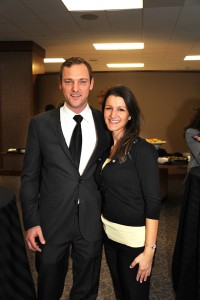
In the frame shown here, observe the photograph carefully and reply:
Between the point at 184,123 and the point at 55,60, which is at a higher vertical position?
the point at 55,60

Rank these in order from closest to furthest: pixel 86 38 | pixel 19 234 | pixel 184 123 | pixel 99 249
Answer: pixel 19 234 → pixel 99 249 → pixel 86 38 → pixel 184 123

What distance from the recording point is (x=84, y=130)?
1.82 meters

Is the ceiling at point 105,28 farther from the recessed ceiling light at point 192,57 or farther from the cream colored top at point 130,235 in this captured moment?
the cream colored top at point 130,235

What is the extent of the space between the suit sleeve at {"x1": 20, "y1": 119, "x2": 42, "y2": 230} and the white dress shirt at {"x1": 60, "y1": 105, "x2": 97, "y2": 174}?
0.17 meters

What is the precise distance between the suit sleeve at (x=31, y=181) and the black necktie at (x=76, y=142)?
0.61 feet

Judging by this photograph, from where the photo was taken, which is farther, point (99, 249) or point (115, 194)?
point (99, 249)

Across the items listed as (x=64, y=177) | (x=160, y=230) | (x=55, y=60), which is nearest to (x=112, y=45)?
(x=55, y=60)

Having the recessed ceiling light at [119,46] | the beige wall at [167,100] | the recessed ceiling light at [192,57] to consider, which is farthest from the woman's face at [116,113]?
the beige wall at [167,100]

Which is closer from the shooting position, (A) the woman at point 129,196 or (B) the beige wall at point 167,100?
(A) the woman at point 129,196

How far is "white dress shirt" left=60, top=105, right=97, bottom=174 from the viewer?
1.77m

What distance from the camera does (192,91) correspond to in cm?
1034

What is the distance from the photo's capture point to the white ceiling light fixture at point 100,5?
14.2 ft

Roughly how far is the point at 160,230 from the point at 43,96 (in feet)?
25.9

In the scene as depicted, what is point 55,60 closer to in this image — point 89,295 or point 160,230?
point 160,230
